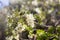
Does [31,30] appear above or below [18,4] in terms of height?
below

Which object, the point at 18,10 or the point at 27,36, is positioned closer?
the point at 27,36

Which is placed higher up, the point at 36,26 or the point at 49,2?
the point at 49,2

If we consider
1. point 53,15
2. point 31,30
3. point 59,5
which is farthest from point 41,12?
point 31,30

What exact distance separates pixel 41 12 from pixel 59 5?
25cm

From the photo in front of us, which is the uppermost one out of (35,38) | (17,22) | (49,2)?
(49,2)

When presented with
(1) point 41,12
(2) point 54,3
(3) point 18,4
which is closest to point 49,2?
(2) point 54,3

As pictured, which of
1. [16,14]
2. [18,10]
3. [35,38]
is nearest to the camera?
[35,38]

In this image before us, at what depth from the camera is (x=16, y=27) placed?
149 cm

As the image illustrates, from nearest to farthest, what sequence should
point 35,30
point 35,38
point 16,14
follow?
point 35,38
point 35,30
point 16,14

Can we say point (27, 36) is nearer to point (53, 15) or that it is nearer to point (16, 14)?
point (16, 14)

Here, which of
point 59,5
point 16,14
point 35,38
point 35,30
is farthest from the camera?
point 59,5

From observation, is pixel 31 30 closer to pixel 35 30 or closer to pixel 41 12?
pixel 35 30

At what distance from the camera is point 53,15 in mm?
1756

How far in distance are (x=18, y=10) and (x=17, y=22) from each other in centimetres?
26
